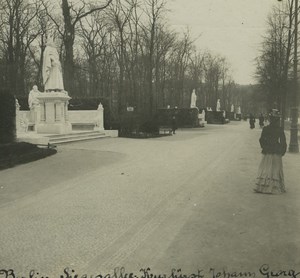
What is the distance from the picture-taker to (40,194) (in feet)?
29.2

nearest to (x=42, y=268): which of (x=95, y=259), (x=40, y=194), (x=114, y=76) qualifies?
(x=95, y=259)

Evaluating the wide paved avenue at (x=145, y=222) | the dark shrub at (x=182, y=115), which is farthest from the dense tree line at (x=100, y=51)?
the wide paved avenue at (x=145, y=222)

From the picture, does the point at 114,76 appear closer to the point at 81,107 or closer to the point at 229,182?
the point at 81,107

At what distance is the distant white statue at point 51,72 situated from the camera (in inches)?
952

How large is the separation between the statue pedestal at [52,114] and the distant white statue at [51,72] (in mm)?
578

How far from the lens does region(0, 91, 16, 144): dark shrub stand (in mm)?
15078

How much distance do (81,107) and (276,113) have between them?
23.8m

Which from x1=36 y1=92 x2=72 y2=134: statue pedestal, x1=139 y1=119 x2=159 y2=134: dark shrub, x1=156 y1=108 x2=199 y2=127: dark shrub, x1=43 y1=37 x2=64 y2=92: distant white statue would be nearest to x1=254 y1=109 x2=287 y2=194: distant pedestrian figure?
x1=36 y1=92 x2=72 y2=134: statue pedestal

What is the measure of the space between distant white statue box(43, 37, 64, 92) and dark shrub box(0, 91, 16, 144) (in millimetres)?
8746

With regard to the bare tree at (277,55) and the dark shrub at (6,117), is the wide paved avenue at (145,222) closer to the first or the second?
the dark shrub at (6,117)

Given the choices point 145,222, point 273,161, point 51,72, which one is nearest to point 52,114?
point 51,72

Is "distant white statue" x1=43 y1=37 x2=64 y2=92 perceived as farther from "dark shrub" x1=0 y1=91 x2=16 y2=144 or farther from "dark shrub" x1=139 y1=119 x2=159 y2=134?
"dark shrub" x1=0 y1=91 x2=16 y2=144

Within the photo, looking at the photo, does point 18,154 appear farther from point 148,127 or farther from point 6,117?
point 148,127

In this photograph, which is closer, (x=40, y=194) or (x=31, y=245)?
(x=31, y=245)
